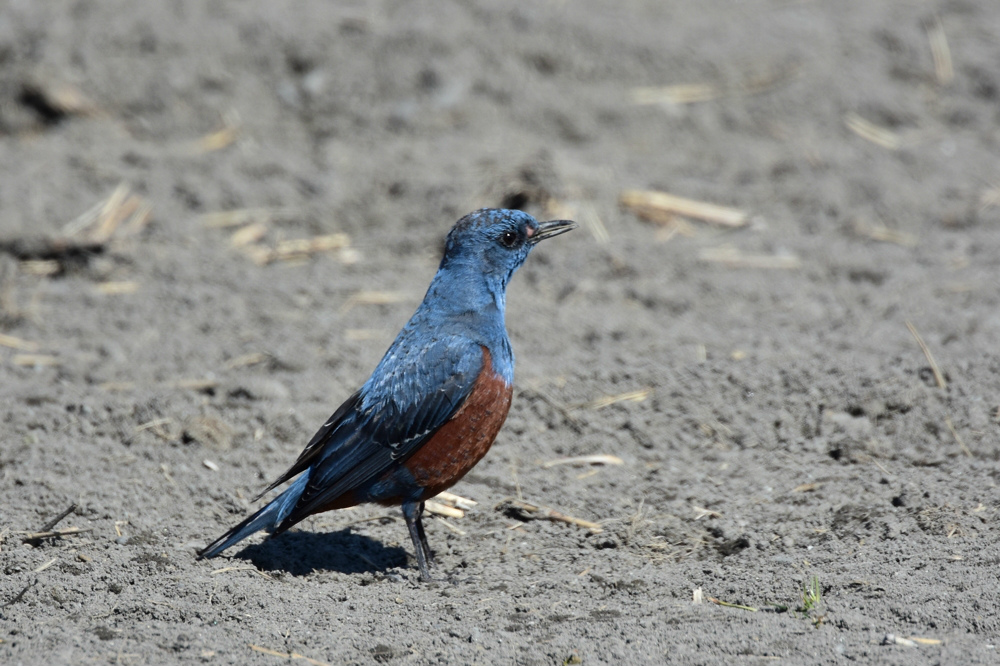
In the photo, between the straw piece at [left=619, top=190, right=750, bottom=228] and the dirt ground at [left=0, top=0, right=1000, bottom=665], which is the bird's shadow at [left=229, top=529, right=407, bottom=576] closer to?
the dirt ground at [left=0, top=0, right=1000, bottom=665]

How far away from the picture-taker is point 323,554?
4613mm

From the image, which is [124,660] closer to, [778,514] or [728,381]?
[778,514]

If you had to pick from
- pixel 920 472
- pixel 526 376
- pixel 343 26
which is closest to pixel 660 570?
pixel 920 472

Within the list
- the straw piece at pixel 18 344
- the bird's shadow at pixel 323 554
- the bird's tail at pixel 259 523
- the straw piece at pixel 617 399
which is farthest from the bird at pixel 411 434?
the straw piece at pixel 18 344

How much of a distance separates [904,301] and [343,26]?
5091 mm

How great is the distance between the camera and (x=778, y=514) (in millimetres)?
4590

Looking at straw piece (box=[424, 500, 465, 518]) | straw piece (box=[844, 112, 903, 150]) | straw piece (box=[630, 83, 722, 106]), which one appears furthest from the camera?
straw piece (box=[630, 83, 722, 106])

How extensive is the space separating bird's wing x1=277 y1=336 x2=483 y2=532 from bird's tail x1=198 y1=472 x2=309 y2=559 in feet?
0.33

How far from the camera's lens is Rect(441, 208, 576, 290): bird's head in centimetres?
484

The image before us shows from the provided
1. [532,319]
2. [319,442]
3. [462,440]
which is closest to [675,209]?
[532,319]

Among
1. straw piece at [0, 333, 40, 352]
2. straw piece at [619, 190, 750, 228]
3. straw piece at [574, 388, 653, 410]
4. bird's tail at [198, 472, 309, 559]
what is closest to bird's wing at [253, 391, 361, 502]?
bird's tail at [198, 472, 309, 559]

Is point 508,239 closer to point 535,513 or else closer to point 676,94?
point 535,513

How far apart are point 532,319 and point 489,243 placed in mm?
1680

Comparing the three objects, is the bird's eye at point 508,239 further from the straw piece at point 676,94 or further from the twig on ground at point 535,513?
the straw piece at point 676,94
